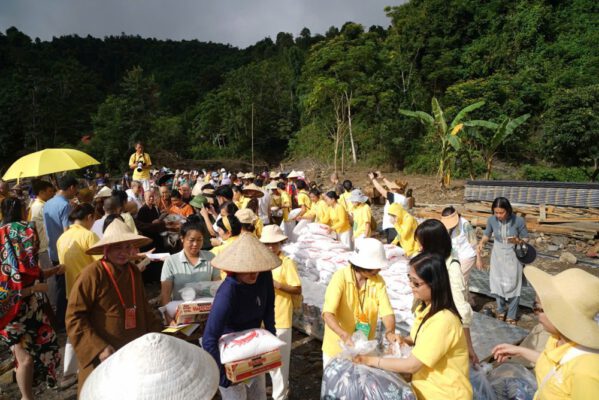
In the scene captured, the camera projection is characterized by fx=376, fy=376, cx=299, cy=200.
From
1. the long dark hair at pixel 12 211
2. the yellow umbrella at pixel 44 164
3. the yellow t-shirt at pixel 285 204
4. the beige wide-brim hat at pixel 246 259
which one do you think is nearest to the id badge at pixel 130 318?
the beige wide-brim hat at pixel 246 259

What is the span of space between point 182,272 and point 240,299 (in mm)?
1118

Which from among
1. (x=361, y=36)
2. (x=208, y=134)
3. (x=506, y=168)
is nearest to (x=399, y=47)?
(x=361, y=36)

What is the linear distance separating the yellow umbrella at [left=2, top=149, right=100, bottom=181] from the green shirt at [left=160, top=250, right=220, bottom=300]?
2.32 m

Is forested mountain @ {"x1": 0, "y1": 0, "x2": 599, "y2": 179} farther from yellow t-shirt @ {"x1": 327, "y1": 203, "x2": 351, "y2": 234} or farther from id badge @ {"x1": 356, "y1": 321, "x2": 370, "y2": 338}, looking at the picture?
id badge @ {"x1": 356, "y1": 321, "x2": 370, "y2": 338}

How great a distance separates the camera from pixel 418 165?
2305 centimetres

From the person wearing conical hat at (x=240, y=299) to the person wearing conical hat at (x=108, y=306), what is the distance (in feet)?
1.81

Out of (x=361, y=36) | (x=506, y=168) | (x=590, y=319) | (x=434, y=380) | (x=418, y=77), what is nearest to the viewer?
(x=590, y=319)

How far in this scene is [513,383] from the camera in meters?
2.34

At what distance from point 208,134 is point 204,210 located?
116 feet

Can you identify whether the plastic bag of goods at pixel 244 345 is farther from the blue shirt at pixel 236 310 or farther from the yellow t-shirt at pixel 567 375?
the yellow t-shirt at pixel 567 375

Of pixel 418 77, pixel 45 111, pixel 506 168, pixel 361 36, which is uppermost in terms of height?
pixel 361 36

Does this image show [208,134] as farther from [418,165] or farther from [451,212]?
[451,212]

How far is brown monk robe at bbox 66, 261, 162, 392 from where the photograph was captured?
2.24 meters

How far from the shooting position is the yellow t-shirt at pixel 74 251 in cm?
347
